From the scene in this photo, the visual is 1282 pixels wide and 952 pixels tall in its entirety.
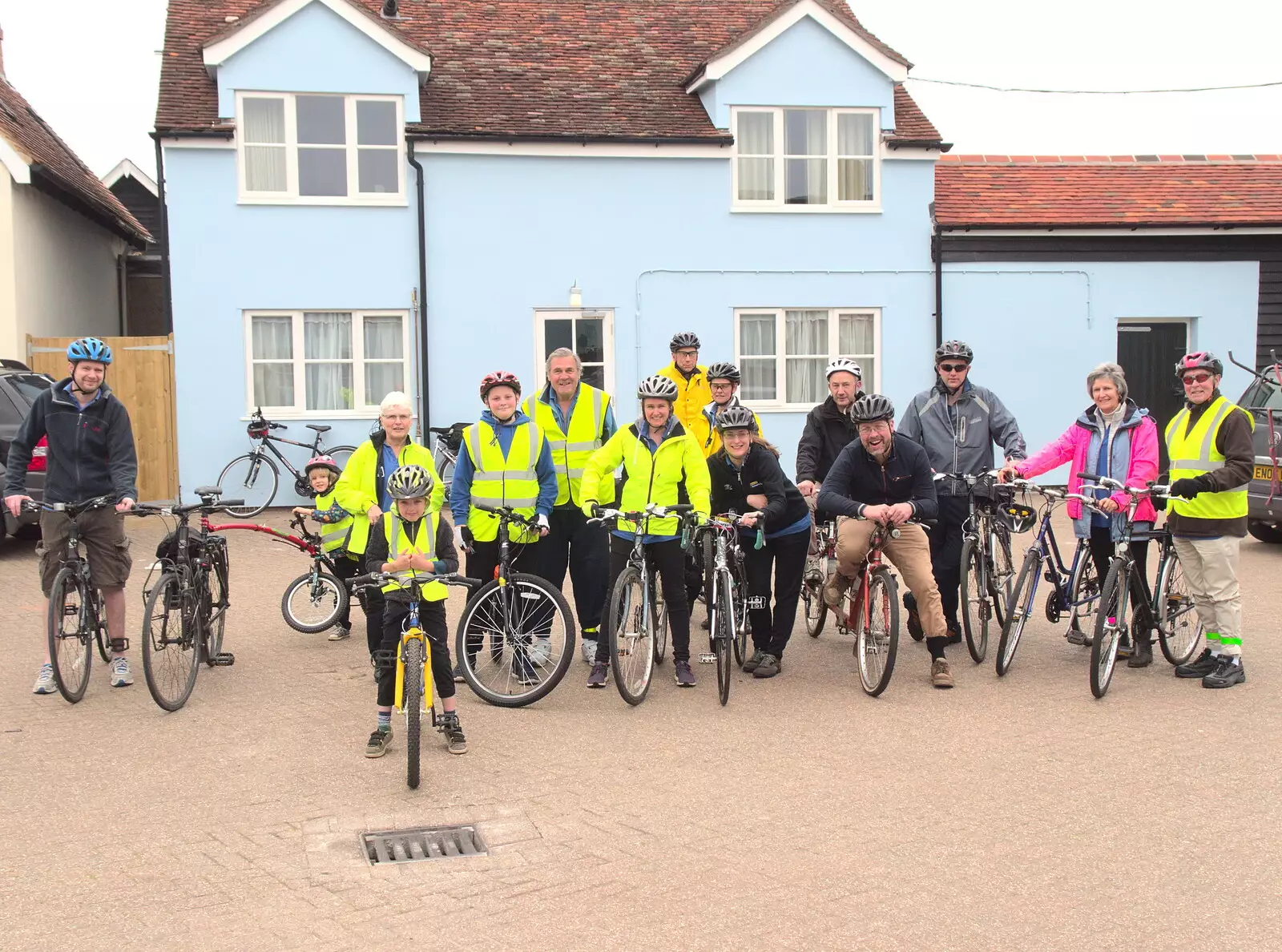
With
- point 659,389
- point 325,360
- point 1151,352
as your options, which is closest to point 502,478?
point 659,389

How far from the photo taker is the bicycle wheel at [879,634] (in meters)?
7.51

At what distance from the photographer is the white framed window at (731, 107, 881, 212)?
1908 cm

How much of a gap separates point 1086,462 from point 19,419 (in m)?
10.7

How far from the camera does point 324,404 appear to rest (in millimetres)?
18453

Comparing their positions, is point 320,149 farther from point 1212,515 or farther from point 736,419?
point 1212,515

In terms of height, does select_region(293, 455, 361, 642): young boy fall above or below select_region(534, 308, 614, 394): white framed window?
below

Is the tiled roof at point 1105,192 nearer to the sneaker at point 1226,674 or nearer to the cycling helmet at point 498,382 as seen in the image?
the sneaker at point 1226,674

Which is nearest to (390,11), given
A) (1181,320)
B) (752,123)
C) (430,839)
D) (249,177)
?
(249,177)

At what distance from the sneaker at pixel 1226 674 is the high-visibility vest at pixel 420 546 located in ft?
15.1

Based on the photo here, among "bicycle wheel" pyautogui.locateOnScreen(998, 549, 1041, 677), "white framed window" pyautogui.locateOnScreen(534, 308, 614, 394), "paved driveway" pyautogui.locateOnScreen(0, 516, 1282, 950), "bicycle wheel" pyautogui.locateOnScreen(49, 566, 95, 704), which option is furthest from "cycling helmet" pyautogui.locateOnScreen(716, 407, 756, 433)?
"white framed window" pyautogui.locateOnScreen(534, 308, 614, 394)

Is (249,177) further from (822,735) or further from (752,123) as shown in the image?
(822,735)

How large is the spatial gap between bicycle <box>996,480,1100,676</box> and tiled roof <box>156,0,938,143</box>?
37.4 ft

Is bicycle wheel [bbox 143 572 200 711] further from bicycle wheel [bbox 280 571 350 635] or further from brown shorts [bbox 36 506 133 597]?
bicycle wheel [bbox 280 571 350 635]

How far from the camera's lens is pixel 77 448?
25.2ft
